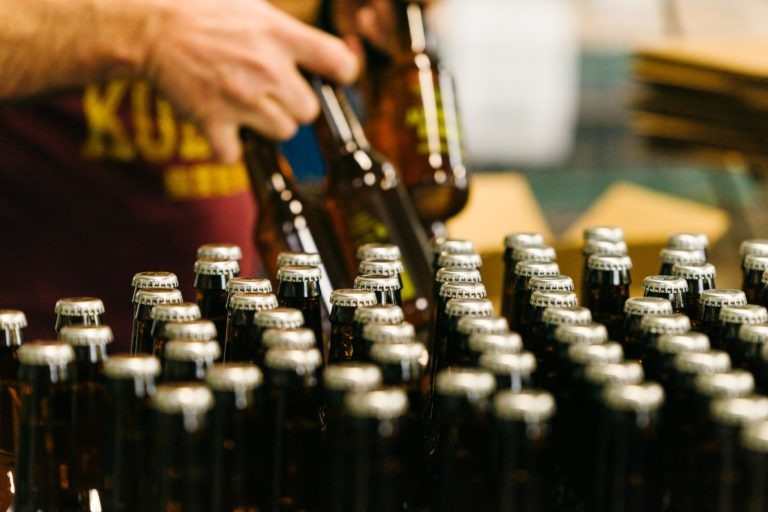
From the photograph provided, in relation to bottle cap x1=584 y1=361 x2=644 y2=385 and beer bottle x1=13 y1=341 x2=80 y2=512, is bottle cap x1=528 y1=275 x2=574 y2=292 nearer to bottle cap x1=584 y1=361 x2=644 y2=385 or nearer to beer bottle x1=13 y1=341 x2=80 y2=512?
bottle cap x1=584 y1=361 x2=644 y2=385

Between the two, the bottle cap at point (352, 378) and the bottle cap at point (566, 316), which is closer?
the bottle cap at point (352, 378)

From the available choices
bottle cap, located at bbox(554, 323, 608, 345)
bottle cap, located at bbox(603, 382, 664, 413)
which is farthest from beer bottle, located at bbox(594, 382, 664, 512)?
bottle cap, located at bbox(554, 323, 608, 345)

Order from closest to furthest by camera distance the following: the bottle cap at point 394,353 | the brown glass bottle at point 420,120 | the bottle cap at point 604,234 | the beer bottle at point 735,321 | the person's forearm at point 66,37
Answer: the bottle cap at point 394,353, the beer bottle at point 735,321, the bottle cap at point 604,234, the person's forearm at point 66,37, the brown glass bottle at point 420,120

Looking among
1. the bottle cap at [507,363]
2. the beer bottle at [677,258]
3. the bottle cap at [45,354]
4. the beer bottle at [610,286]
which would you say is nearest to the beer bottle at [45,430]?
the bottle cap at [45,354]

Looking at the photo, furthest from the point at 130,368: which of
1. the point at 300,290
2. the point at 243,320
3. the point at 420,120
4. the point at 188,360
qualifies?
the point at 420,120

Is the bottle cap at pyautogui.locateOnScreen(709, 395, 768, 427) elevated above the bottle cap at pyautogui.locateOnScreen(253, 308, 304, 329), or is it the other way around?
the bottle cap at pyautogui.locateOnScreen(253, 308, 304, 329)

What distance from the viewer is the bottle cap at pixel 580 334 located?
2.76ft

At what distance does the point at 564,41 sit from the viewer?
6.00 meters

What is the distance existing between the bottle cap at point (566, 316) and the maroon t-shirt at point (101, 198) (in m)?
1.06

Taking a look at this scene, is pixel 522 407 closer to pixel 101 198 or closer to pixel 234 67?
pixel 234 67

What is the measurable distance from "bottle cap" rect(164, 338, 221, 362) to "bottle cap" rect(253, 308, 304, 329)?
71 mm

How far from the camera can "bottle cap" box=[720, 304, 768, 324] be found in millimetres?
921

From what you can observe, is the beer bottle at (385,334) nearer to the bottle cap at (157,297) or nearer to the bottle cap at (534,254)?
the bottle cap at (157,297)

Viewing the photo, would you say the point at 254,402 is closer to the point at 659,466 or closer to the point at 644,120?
the point at 659,466
